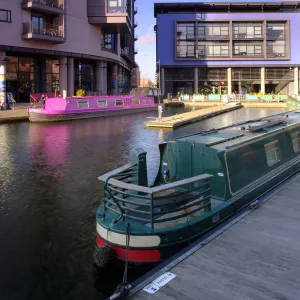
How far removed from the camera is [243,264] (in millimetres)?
5734

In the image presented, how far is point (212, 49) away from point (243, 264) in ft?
235

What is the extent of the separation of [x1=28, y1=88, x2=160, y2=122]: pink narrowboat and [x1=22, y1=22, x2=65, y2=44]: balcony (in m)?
9.54

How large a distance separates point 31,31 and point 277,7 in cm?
5515

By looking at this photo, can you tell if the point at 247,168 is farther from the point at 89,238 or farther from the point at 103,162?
the point at 103,162

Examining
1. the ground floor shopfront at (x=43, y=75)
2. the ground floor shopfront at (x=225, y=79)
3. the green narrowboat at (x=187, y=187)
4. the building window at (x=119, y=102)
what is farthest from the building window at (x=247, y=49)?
the green narrowboat at (x=187, y=187)

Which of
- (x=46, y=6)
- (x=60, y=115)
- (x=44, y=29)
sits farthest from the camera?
(x=46, y=6)

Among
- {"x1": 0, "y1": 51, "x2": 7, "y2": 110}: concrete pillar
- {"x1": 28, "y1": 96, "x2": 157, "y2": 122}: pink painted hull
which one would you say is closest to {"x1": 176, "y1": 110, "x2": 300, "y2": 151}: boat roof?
{"x1": 28, "y1": 96, "x2": 157, "y2": 122}: pink painted hull

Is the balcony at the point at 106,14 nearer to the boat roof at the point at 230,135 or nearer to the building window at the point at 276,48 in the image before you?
the building window at the point at 276,48

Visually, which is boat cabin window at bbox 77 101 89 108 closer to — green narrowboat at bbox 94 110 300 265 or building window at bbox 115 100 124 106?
building window at bbox 115 100 124 106

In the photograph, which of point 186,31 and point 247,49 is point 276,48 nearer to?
point 247,49

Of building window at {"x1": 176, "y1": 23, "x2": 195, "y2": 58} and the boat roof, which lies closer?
the boat roof

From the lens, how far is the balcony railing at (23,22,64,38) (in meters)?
40.0

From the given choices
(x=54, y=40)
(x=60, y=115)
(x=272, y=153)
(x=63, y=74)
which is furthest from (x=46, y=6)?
(x=272, y=153)

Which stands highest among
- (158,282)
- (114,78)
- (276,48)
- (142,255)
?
(276,48)
